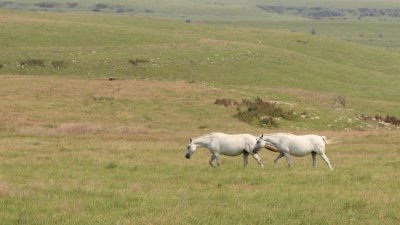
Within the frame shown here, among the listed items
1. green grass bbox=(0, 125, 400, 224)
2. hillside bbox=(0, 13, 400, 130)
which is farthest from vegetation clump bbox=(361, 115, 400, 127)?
green grass bbox=(0, 125, 400, 224)

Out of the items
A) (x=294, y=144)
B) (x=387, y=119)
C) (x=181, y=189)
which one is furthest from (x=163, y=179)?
(x=387, y=119)

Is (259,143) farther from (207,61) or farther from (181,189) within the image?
(207,61)

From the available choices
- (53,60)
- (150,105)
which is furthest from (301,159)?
(53,60)

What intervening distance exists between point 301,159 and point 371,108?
3216 cm

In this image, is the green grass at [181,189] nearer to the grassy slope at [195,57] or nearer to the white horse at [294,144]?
the white horse at [294,144]

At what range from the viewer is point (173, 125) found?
44031mm

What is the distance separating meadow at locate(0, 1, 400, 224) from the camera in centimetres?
1734

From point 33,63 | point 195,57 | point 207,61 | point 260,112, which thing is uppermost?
point 260,112

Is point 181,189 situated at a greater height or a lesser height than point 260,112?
greater

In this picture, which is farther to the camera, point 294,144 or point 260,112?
point 260,112

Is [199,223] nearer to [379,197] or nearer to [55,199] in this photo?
[55,199]

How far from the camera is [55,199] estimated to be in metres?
17.7

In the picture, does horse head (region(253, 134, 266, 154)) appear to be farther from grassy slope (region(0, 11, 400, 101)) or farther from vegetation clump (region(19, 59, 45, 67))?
vegetation clump (region(19, 59, 45, 67))

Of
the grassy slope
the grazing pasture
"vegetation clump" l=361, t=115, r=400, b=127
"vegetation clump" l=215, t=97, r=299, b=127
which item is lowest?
the grassy slope
